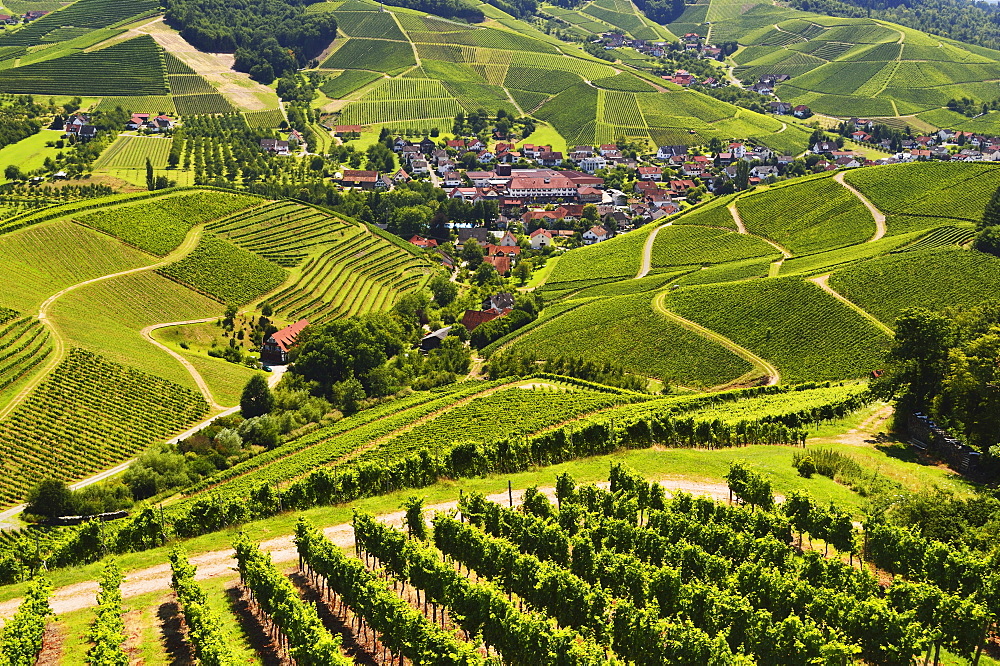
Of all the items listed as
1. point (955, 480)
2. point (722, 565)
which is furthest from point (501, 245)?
point (722, 565)

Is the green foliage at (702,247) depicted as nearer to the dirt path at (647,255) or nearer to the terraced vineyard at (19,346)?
the dirt path at (647,255)

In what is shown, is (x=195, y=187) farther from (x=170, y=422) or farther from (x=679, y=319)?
(x=679, y=319)

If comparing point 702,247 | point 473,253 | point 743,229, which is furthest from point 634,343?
point 473,253

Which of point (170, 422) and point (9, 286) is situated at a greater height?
point (9, 286)

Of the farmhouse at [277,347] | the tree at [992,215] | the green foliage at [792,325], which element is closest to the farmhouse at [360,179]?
the farmhouse at [277,347]

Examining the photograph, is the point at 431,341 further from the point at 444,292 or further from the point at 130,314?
the point at 130,314

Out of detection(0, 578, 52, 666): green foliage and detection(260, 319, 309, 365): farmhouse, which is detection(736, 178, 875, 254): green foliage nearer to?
detection(260, 319, 309, 365): farmhouse

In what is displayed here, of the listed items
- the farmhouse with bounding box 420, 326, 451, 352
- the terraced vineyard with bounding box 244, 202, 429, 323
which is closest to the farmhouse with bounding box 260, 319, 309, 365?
the terraced vineyard with bounding box 244, 202, 429, 323
